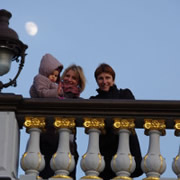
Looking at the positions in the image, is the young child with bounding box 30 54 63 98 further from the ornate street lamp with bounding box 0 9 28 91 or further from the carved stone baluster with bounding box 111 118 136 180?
the carved stone baluster with bounding box 111 118 136 180

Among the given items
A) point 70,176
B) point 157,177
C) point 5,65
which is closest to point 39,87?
point 5,65

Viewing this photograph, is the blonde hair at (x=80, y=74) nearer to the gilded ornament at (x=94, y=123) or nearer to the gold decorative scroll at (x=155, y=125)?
the gilded ornament at (x=94, y=123)

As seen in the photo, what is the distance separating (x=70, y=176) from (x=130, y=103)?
4.22 ft

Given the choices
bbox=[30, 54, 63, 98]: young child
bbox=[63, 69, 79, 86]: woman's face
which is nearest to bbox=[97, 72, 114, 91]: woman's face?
bbox=[63, 69, 79, 86]: woman's face

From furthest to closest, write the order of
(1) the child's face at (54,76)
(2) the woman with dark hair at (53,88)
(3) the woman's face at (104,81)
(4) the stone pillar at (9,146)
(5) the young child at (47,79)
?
1. (1) the child's face at (54,76)
2. (3) the woman's face at (104,81)
3. (5) the young child at (47,79)
4. (2) the woman with dark hair at (53,88)
5. (4) the stone pillar at (9,146)

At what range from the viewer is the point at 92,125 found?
1223 centimetres

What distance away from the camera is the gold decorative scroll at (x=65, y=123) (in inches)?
482

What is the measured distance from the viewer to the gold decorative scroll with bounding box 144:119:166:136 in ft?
40.0

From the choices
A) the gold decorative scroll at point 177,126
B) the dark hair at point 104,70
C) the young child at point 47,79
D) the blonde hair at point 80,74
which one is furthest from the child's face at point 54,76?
the gold decorative scroll at point 177,126

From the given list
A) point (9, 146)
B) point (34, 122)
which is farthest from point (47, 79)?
point (9, 146)

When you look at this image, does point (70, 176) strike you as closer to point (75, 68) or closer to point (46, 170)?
point (46, 170)

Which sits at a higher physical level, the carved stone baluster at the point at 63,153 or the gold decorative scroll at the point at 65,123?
the gold decorative scroll at the point at 65,123

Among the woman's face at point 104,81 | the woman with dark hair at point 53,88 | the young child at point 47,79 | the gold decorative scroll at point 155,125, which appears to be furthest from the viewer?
the woman's face at point 104,81

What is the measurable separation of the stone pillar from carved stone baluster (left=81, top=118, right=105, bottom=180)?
899 mm
